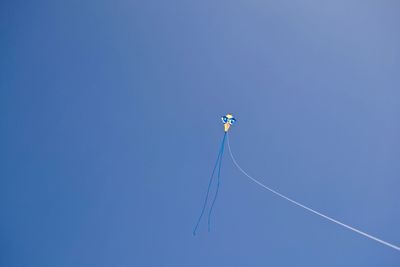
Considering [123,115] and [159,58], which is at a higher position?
[159,58]

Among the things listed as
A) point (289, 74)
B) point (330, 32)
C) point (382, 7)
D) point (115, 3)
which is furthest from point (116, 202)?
point (382, 7)

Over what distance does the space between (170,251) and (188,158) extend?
0.43 metres

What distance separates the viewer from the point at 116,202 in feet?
4.00

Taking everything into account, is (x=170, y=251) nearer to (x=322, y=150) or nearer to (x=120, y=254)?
(x=120, y=254)

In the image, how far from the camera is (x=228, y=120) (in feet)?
4.10

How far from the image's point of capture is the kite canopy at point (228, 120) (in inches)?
49.2

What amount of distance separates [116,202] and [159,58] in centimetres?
66

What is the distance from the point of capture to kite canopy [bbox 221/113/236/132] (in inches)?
49.2

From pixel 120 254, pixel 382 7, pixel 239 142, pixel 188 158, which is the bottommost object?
pixel 120 254

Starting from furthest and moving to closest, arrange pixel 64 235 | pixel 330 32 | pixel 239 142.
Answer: pixel 330 32 < pixel 239 142 < pixel 64 235

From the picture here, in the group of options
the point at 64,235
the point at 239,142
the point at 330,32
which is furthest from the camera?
the point at 330,32

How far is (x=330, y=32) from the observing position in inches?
55.4

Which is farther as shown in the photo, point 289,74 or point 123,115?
point 289,74

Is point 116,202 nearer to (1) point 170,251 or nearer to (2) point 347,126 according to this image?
(1) point 170,251
